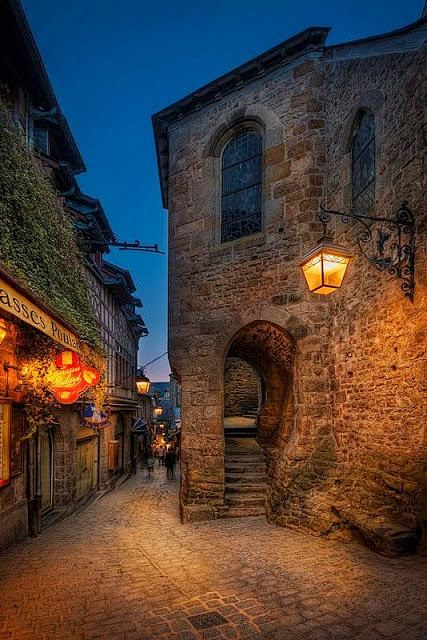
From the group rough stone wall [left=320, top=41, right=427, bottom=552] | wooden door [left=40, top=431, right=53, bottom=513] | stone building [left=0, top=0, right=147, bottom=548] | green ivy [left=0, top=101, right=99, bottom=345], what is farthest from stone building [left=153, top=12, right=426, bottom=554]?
wooden door [left=40, top=431, right=53, bottom=513]

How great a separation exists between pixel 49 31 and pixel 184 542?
217m

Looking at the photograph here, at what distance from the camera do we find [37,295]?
246 inches

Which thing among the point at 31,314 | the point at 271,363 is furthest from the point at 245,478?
the point at 31,314

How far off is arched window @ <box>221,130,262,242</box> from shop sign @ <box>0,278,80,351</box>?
4.43m

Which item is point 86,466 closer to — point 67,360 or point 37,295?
point 67,360

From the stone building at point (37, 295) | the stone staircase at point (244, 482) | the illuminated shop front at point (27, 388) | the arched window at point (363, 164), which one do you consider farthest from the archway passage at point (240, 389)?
the arched window at point (363, 164)

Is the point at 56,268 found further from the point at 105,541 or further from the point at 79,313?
the point at 105,541

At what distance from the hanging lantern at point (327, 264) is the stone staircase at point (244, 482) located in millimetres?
5361

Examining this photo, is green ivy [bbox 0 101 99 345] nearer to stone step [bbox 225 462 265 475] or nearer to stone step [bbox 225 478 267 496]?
stone step [bbox 225 478 267 496]

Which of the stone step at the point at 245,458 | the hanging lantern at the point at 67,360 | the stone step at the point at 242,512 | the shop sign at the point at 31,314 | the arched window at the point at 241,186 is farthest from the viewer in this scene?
the stone step at the point at 245,458

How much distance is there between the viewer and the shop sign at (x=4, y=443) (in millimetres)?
6008

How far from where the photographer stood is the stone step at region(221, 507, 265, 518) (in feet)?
27.8

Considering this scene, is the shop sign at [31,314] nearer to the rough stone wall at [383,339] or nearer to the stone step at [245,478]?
the rough stone wall at [383,339]

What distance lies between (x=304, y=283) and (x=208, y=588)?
5.11 m
